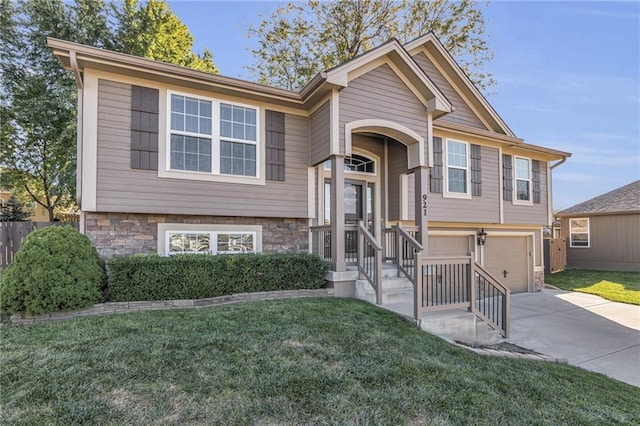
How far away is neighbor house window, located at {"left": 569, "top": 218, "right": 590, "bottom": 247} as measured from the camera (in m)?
16.9

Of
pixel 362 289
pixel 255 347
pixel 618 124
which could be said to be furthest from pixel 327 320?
pixel 618 124

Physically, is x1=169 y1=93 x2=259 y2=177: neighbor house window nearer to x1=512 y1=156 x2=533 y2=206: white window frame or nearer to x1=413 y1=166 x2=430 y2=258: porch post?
x1=413 y1=166 x2=430 y2=258: porch post

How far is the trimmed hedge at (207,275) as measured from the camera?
17.5 ft

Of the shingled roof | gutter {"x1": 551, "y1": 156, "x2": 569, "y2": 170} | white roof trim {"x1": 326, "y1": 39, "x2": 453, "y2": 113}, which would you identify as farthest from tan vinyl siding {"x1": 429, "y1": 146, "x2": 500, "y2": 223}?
the shingled roof

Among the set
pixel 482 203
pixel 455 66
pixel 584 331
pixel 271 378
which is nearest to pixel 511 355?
pixel 584 331

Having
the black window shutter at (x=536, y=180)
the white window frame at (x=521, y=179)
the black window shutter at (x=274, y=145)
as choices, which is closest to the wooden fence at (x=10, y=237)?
the black window shutter at (x=274, y=145)

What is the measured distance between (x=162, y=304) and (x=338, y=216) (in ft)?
11.5

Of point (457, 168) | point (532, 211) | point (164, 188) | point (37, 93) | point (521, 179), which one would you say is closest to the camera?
point (164, 188)

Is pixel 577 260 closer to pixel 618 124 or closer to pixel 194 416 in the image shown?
pixel 618 124

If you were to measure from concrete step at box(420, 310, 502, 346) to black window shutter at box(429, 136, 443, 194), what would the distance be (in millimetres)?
4361

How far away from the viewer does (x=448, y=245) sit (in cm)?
1042

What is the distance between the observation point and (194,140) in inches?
260

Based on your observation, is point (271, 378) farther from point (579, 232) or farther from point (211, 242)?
point (579, 232)

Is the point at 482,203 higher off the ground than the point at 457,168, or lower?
lower
